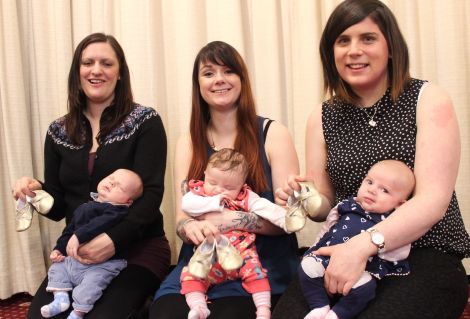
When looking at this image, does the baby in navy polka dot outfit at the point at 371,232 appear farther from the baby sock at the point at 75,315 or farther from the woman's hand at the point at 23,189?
the woman's hand at the point at 23,189

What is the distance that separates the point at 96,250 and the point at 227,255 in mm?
593

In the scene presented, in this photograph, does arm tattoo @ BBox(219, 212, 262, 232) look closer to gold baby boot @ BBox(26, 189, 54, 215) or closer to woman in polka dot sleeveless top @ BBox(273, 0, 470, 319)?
woman in polka dot sleeveless top @ BBox(273, 0, 470, 319)

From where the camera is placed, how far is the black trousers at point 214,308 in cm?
158

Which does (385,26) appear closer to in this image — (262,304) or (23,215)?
(262,304)

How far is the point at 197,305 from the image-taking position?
5.13ft

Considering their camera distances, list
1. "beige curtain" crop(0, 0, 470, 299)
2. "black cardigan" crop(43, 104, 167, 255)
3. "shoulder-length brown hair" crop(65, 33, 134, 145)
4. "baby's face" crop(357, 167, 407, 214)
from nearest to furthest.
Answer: "baby's face" crop(357, 167, 407, 214) < "black cardigan" crop(43, 104, 167, 255) < "shoulder-length brown hair" crop(65, 33, 134, 145) < "beige curtain" crop(0, 0, 470, 299)

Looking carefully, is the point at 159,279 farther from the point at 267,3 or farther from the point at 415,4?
the point at 415,4

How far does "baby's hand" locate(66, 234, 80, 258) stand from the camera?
181 cm

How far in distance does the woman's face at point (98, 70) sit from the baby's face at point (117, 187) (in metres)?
0.44

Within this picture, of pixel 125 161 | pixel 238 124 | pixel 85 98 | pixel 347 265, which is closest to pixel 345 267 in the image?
pixel 347 265

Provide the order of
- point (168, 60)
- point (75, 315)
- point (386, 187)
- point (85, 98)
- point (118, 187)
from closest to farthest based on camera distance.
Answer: point (386, 187) < point (75, 315) < point (118, 187) < point (85, 98) < point (168, 60)

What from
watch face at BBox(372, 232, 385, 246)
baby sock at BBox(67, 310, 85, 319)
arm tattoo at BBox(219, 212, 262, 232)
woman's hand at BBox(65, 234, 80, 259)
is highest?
watch face at BBox(372, 232, 385, 246)

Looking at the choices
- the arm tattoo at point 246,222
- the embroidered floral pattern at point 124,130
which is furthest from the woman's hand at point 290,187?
the embroidered floral pattern at point 124,130

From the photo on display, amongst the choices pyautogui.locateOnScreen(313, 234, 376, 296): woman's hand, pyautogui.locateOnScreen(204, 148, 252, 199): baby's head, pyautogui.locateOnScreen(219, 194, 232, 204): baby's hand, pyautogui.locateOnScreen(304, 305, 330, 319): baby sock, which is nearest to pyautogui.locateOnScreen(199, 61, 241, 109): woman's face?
pyautogui.locateOnScreen(204, 148, 252, 199): baby's head
